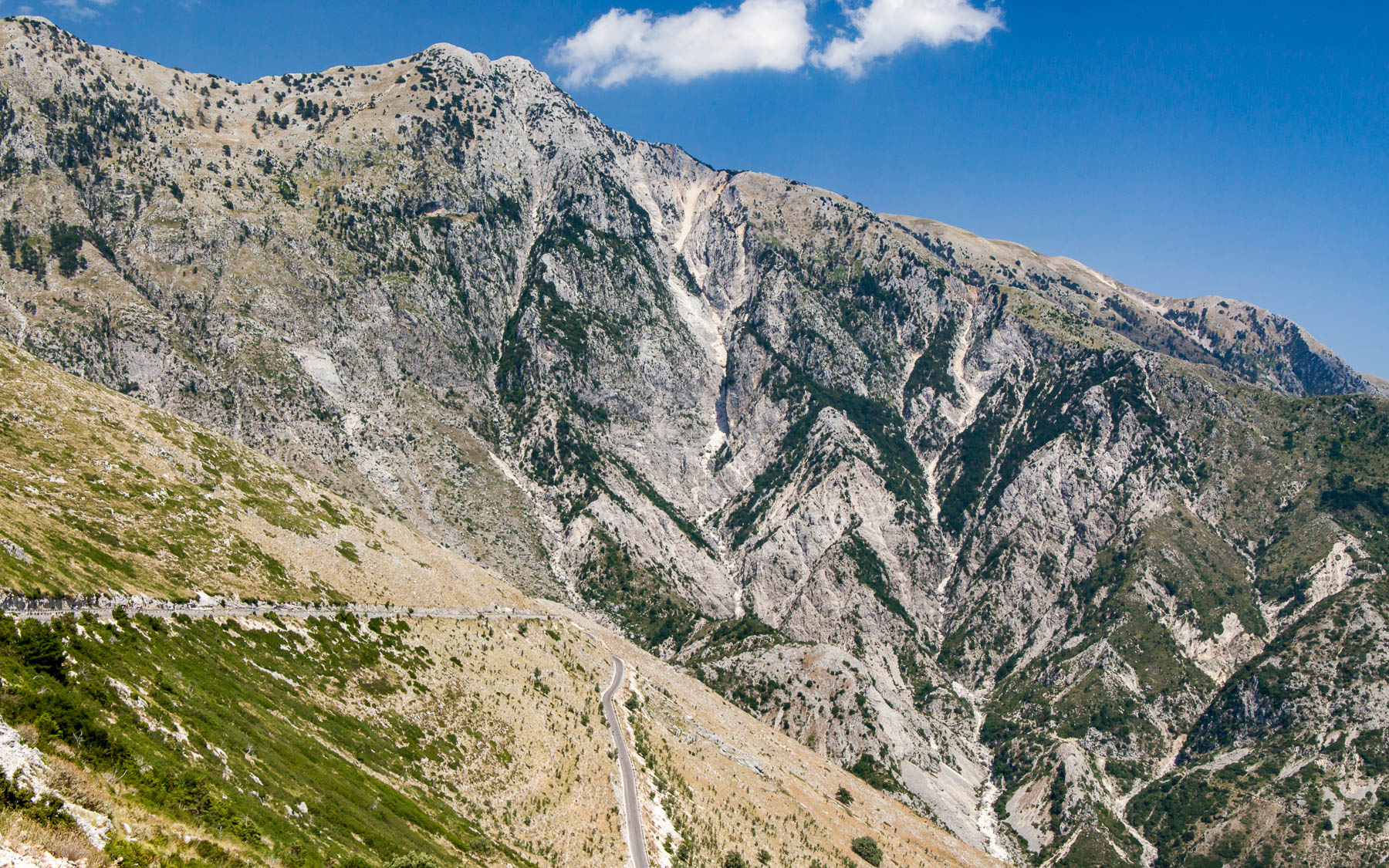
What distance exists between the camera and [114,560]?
174ft

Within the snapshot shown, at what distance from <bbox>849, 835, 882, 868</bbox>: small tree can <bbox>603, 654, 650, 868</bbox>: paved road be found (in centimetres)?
2912

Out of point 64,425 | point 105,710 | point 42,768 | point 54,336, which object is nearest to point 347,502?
point 64,425

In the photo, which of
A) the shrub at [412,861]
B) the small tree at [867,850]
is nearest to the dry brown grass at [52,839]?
the shrub at [412,861]

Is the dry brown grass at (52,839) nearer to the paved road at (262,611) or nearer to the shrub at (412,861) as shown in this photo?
the shrub at (412,861)

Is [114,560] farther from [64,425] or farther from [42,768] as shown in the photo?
[42,768]

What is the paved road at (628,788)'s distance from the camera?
57.5m

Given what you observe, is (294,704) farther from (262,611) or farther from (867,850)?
(867,850)

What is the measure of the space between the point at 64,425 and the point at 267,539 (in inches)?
760

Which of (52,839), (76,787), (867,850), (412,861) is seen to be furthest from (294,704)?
(867,850)

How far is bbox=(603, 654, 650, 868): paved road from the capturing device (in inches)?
2263

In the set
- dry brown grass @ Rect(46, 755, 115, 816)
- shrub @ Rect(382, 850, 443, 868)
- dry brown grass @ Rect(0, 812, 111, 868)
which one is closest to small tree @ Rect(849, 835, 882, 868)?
shrub @ Rect(382, 850, 443, 868)

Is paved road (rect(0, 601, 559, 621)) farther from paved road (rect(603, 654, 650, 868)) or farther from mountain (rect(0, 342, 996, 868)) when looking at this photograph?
paved road (rect(603, 654, 650, 868))

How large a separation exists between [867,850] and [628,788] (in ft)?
110

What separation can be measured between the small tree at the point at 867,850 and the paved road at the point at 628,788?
29.1 m
